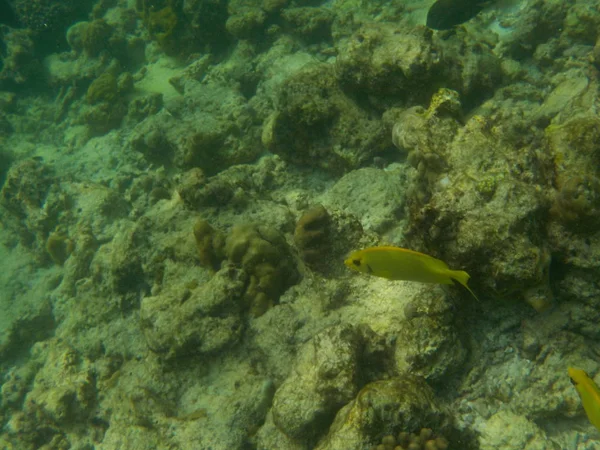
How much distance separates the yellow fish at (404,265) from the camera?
2.24 meters

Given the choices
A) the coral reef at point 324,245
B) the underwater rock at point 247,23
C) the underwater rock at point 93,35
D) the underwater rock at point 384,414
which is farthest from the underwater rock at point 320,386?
the underwater rock at point 93,35

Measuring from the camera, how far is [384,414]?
2928 mm

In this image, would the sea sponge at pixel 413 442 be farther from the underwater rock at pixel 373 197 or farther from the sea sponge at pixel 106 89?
the sea sponge at pixel 106 89

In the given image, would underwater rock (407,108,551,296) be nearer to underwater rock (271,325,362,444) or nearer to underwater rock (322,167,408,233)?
underwater rock (271,325,362,444)

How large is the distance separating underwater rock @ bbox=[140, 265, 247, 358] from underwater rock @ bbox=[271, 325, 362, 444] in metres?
1.09

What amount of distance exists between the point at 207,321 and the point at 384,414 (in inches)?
90.1

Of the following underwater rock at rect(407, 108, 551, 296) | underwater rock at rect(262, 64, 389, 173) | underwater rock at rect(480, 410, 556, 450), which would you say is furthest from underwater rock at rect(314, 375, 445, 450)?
underwater rock at rect(262, 64, 389, 173)

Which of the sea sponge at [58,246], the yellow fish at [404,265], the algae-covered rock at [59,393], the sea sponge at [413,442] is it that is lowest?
the algae-covered rock at [59,393]

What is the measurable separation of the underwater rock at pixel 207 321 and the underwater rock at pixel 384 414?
5.76ft

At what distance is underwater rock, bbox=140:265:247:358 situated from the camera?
4.38 meters

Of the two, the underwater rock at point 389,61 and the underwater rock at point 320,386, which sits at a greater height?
the underwater rock at point 389,61

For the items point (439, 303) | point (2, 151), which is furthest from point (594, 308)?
point (2, 151)

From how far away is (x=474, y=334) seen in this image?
3.41 meters

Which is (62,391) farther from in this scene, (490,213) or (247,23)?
(247,23)
